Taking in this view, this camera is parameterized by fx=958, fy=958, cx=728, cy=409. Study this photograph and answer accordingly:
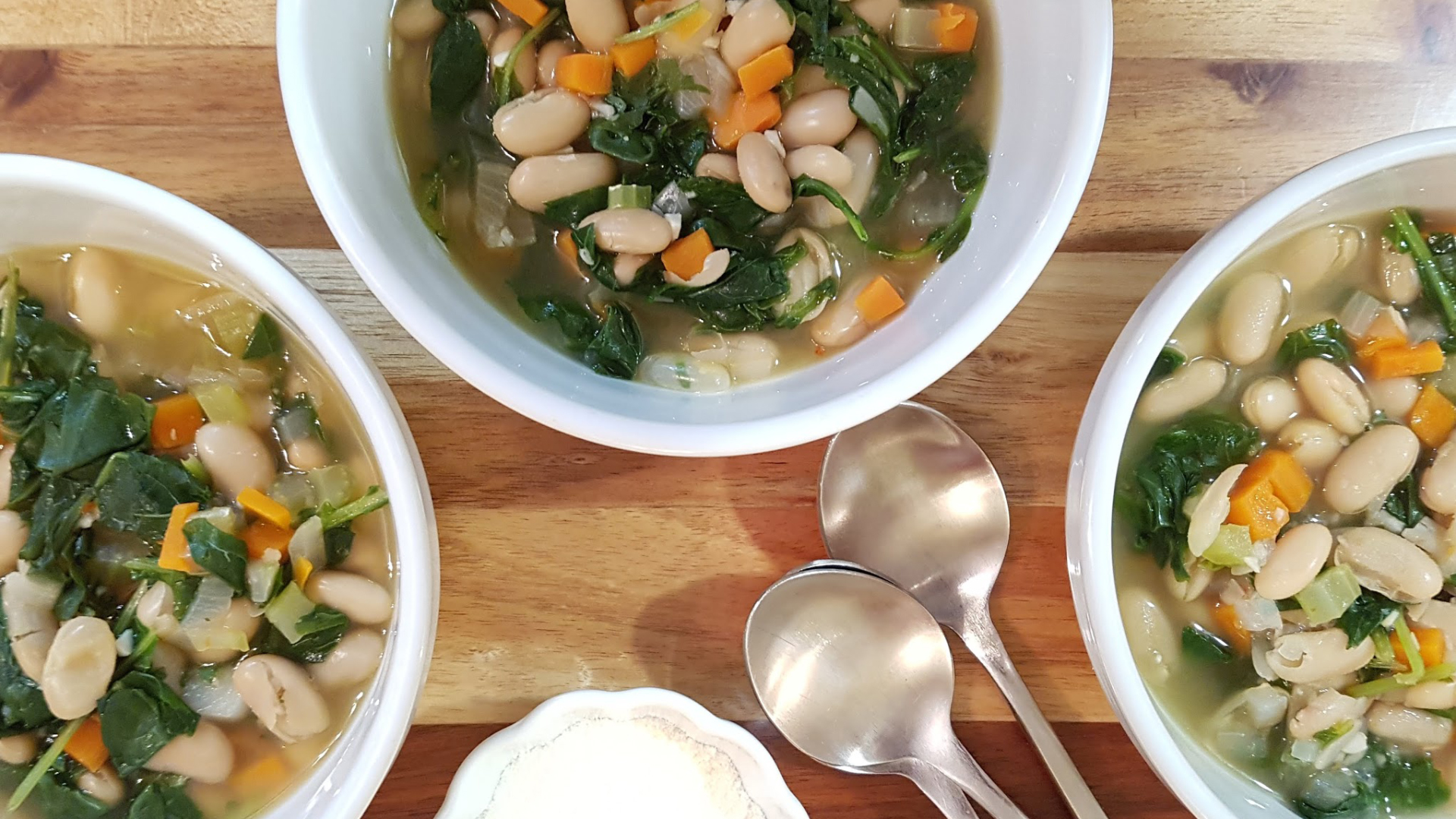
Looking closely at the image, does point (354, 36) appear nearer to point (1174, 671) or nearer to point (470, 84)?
point (470, 84)

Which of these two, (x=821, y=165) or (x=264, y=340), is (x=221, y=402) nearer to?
(x=264, y=340)

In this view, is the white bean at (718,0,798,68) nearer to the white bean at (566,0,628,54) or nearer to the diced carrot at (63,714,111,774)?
the white bean at (566,0,628,54)

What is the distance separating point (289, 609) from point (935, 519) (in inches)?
29.1

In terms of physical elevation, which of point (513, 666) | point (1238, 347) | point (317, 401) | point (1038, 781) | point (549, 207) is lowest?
point (1038, 781)

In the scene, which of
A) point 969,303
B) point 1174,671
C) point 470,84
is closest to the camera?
point 969,303

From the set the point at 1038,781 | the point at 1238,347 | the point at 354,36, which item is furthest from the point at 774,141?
the point at 1038,781

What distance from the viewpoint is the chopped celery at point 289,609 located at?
102 centimetres

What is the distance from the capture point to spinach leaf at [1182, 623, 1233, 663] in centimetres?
112

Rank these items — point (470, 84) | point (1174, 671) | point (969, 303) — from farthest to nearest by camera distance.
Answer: point (1174, 671), point (470, 84), point (969, 303)

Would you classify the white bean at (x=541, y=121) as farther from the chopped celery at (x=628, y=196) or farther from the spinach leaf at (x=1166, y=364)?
the spinach leaf at (x=1166, y=364)

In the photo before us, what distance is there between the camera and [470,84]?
101cm

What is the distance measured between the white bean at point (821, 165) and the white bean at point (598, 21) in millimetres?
214

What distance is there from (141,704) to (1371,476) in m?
1.37

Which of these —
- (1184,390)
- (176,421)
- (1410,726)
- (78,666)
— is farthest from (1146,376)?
(78,666)
